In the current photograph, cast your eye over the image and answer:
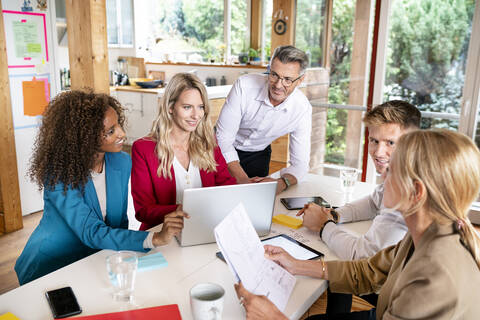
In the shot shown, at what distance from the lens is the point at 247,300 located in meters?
1.08

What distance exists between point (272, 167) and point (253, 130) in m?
2.22

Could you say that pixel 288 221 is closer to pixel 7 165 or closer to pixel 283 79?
pixel 283 79

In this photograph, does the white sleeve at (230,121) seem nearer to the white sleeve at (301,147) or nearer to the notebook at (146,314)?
the white sleeve at (301,147)

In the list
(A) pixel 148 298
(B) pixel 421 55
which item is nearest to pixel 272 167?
(B) pixel 421 55

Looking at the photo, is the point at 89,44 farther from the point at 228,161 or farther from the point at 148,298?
the point at 148,298

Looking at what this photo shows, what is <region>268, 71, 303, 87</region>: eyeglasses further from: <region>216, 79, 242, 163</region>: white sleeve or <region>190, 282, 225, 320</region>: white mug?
<region>190, 282, 225, 320</region>: white mug

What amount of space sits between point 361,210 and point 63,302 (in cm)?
119

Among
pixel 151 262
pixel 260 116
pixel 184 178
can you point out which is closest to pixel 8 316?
pixel 151 262

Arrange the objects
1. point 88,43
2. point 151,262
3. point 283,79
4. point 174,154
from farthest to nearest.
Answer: point 88,43 → point 283,79 → point 174,154 → point 151,262

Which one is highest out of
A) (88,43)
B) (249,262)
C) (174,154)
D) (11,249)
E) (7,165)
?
(88,43)

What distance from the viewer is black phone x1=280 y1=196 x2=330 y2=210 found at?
6.28 ft

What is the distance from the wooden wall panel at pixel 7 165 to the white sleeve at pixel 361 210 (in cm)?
261

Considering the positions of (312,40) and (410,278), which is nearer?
(410,278)

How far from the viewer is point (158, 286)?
1250 mm
